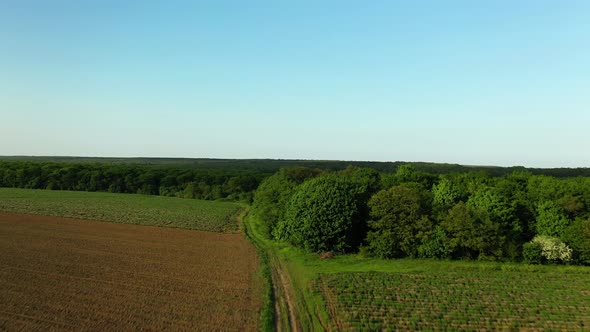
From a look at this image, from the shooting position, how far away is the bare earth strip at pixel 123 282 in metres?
25.6

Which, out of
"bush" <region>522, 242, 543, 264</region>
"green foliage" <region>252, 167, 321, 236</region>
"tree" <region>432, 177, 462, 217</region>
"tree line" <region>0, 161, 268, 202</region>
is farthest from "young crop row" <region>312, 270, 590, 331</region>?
"tree line" <region>0, 161, 268, 202</region>

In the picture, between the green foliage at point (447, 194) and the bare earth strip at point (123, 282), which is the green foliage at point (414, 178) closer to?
the green foliage at point (447, 194)

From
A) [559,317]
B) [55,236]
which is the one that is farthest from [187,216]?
[559,317]

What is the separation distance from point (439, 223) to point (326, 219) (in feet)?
44.5

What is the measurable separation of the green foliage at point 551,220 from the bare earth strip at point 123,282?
36.8 metres

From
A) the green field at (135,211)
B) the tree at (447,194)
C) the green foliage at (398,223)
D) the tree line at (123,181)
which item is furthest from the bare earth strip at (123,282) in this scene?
the tree line at (123,181)

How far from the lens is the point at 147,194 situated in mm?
126000

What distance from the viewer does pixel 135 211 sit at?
81.3 m

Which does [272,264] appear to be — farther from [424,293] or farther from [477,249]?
[477,249]

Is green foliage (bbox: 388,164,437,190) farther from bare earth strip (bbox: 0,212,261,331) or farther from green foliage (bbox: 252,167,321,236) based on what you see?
bare earth strip (bbox: 0,212,261,331)

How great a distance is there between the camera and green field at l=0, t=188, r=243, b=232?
69.1 metres

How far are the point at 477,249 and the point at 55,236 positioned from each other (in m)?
53.7

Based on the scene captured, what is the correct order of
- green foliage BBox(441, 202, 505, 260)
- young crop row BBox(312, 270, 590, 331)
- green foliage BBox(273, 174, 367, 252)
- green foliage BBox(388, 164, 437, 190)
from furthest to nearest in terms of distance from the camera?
green foliage BBox(388, 164, 437, 190) < green foliage BBox(273, 174, 367, 252) < green foliage BBox(441, 202, 505, 260) < young crop row BBox(312, 270, 590, 331)

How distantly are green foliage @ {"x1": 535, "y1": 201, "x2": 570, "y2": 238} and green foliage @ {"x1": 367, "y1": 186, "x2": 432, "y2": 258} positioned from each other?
15.4m
